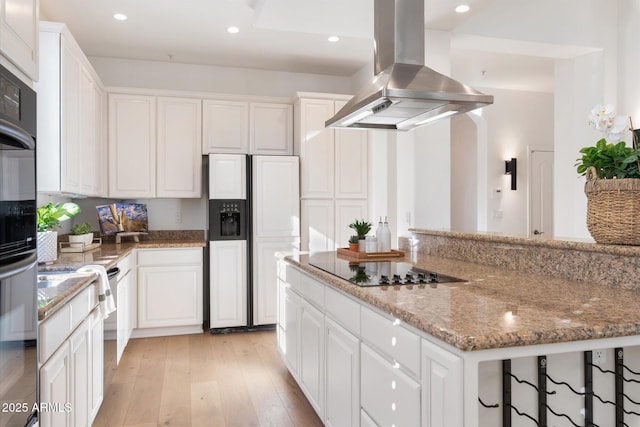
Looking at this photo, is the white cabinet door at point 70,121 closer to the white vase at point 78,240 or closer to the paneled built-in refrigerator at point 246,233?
the white vase at point 78,240

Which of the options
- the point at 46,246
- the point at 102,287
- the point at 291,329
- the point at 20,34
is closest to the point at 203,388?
the point at 291,329

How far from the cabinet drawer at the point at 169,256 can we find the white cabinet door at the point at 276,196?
1.99 ft

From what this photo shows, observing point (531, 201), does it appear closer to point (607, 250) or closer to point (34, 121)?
point (607, 250)

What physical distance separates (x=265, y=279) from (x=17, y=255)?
10.9 feet

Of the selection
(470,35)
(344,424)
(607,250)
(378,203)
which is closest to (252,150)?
(378,203)

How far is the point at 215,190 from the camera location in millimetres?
4398

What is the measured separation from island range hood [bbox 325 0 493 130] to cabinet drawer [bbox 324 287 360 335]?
0.95m

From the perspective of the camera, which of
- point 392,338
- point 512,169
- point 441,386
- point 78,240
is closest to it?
point 441,386

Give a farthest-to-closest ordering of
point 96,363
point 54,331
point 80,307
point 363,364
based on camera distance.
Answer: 1. point 96,363
2. point 80,307
3. point 363,364
4. point 54,331

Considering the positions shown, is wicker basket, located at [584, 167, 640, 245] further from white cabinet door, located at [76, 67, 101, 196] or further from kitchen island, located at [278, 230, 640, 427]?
white cabinet door, located at [76, 67, 101, 196]

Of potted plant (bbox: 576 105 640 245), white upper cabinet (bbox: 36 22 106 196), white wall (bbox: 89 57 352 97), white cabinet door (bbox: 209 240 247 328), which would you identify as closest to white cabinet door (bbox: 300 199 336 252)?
white cabinet door (bbox: 209 240 247 328)

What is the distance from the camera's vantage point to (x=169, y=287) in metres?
4.36

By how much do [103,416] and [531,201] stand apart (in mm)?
5610

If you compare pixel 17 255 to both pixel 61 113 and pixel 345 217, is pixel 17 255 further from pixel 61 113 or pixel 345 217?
pixel 345 217
